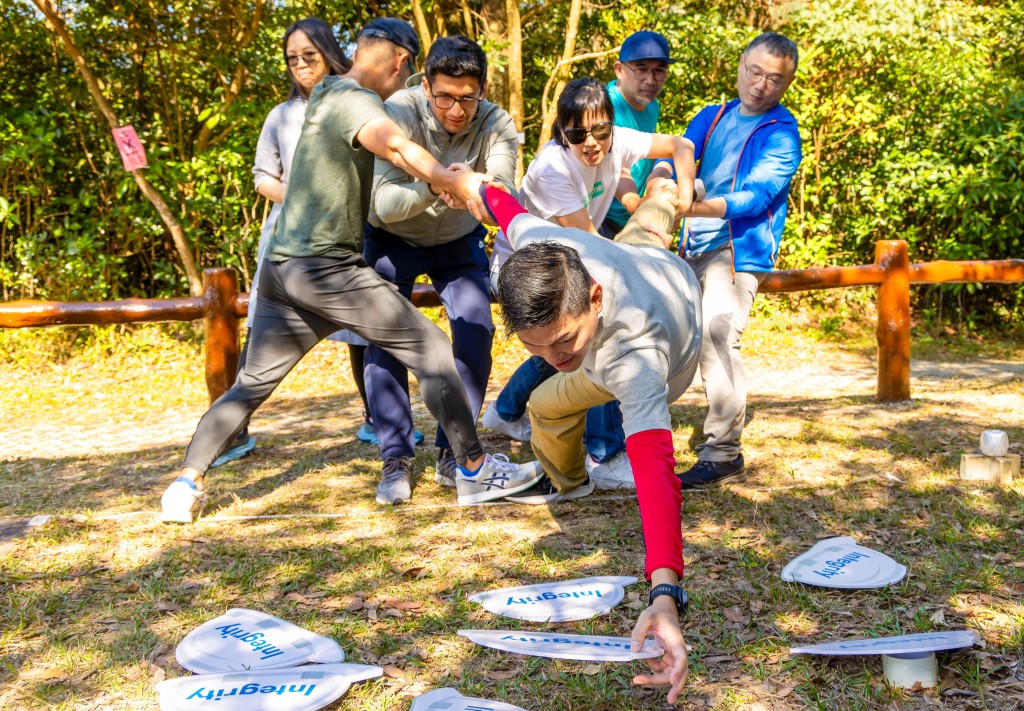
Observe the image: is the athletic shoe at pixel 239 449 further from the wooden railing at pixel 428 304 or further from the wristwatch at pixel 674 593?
the wristwatch at pixel 674 593

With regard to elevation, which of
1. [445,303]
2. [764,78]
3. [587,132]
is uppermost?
[764,78]

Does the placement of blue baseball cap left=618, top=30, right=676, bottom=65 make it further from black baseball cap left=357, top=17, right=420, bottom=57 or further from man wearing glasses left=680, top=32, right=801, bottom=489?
black baseball cap left=357, top=17, right=420, bottom=57

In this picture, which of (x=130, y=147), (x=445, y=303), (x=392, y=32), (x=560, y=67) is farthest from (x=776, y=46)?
(x=560, y=67)

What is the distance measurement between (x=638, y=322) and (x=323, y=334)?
5.70ft

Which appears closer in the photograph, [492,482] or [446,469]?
[492,482]

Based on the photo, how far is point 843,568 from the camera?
3.04 metres

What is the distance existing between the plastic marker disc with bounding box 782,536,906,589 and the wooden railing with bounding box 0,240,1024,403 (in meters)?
2.28

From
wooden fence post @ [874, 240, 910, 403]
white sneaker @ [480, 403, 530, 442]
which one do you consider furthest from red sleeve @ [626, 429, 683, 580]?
wooden fence post @ [874, 240, 910, 403]

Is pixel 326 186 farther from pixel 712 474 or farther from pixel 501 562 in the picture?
pixel 712 474

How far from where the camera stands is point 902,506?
368cm

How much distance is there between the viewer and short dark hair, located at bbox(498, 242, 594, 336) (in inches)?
88.1

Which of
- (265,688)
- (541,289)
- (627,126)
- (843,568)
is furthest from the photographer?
(627,126)

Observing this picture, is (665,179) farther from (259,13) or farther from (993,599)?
(259,13)

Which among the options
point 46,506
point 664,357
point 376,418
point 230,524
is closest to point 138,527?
point 230,524
